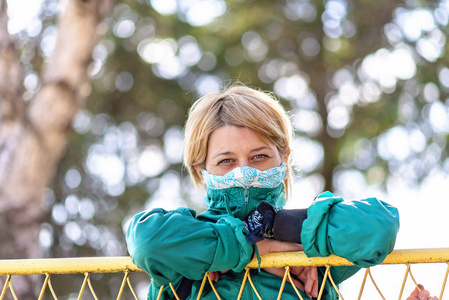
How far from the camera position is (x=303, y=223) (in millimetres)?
2268

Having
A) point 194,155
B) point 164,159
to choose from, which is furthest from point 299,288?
point 164,159

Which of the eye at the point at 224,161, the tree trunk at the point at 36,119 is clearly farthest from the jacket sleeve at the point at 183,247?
the tree trunk at the point at 36,119

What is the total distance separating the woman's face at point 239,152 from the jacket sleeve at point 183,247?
456 millimetres

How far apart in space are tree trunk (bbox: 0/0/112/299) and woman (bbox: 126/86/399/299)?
4.42 meters

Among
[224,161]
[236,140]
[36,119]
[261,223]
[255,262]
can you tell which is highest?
[236,140]

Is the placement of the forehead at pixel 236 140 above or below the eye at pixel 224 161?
above

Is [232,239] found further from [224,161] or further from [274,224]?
[224,161]

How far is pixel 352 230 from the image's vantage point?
2.16m

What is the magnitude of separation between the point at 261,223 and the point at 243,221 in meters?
0.17

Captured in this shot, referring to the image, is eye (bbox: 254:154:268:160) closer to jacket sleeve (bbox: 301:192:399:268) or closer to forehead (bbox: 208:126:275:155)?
forehead (bbox: 208:126:275:155)

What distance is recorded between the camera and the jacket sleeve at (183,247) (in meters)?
2.19

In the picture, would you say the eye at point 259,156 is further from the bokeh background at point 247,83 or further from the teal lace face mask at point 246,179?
the bokeh background at point 247,83

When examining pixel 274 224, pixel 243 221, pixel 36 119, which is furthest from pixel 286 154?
pixel 36 119

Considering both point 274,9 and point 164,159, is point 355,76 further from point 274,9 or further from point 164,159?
point 164,159
